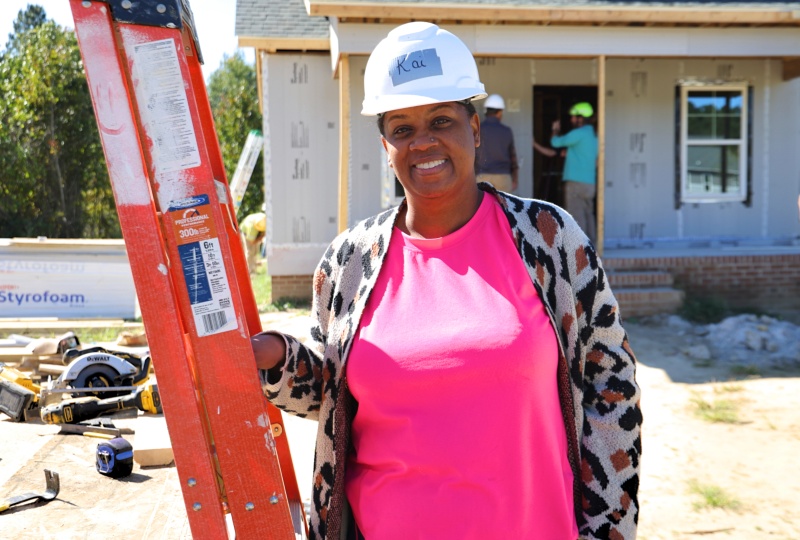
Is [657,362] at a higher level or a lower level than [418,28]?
lower

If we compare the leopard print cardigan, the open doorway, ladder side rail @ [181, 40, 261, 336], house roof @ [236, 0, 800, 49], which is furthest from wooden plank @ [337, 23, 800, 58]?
the leopard print cardigan

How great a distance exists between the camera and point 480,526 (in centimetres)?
170

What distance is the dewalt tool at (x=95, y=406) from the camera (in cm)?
424

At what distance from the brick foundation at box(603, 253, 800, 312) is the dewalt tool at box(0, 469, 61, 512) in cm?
886

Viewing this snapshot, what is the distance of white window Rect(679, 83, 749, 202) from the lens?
12.4 m

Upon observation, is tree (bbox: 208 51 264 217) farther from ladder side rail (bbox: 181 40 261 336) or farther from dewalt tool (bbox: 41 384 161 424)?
ladder side rail (bbox: 181 40 261 336)

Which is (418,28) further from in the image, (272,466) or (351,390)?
(272,466)

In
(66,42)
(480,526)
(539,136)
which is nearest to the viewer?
(480,526)

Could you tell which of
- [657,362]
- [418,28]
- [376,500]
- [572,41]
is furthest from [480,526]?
[572,41]

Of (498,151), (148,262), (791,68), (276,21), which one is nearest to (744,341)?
(498,151)

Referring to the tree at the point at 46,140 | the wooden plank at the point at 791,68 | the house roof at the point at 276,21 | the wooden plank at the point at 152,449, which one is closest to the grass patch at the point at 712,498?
the wooden plank at the point at 152,449

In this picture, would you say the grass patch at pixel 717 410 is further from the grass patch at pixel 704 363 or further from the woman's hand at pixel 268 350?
the woman's hand at pixel 268 350

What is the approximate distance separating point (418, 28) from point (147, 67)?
2.04 feet

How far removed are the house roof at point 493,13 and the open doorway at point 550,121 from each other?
2.17 m
